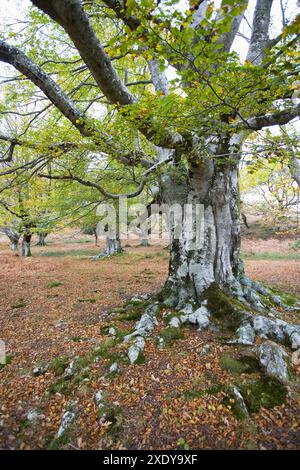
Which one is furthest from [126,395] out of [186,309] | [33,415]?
[186,309]

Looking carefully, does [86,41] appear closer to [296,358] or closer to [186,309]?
[186,309]

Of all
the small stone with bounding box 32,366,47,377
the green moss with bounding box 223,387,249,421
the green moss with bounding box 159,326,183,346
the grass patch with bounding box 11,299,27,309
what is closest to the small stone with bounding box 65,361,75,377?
the small stone with bounding box 32,366,47,377

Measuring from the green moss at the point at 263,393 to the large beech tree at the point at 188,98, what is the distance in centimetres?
190

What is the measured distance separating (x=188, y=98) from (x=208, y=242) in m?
2.90

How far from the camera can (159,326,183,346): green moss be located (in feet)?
12.7

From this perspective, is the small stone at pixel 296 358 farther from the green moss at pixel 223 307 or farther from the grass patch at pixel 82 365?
the grass patch at pixel 82 365

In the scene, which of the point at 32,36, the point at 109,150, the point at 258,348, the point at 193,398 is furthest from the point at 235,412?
the point at 32,36

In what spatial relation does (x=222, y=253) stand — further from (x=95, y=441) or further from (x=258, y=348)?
(x=95, y=441)

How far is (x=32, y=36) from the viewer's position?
575 cm

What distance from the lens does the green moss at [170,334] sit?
3867 millimetres

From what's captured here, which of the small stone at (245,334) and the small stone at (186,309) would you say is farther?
the small stone at (186,309)

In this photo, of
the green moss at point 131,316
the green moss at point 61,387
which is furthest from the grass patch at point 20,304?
the green moss at point 61,387

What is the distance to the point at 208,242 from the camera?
4867mm

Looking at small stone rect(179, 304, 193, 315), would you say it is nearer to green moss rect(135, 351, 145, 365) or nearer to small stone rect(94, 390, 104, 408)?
green moss rect(135, 351, 145, 365)
